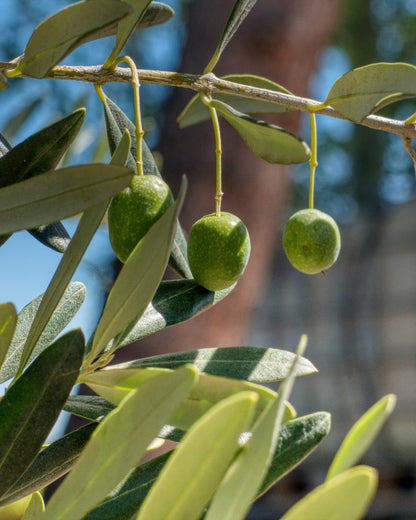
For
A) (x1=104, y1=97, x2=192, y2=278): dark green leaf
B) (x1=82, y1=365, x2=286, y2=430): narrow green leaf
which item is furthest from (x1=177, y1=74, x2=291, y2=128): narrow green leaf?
(x1=82, y1=365, x2=286, y2=430): narrow green leaf

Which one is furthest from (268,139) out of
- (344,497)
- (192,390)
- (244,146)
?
(244,146)

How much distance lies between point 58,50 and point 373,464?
12.4 feet

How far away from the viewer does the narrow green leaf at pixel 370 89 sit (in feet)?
1.47

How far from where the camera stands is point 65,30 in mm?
408

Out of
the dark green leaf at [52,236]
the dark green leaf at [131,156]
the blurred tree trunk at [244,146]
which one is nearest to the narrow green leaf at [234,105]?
the dark green leaf at [131,156]

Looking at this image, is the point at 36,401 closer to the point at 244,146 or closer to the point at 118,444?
the point at 118,444

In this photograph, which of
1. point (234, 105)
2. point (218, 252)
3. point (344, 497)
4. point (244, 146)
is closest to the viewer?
point (344, 497)

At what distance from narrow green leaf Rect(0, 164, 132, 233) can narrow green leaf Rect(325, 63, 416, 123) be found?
17 centimetres

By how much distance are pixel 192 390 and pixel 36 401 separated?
9 cm

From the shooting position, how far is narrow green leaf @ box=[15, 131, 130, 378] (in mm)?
394

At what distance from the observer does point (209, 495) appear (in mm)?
282

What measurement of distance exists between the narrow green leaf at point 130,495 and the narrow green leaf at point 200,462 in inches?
4.6

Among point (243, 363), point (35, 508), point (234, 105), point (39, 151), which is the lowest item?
point (35, 508)

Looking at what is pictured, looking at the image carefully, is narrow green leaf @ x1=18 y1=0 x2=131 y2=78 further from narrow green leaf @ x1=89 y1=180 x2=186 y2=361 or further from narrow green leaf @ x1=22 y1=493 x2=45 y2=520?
narrow green leaf @ x1=22 y1=493 x2=45 y2=520
